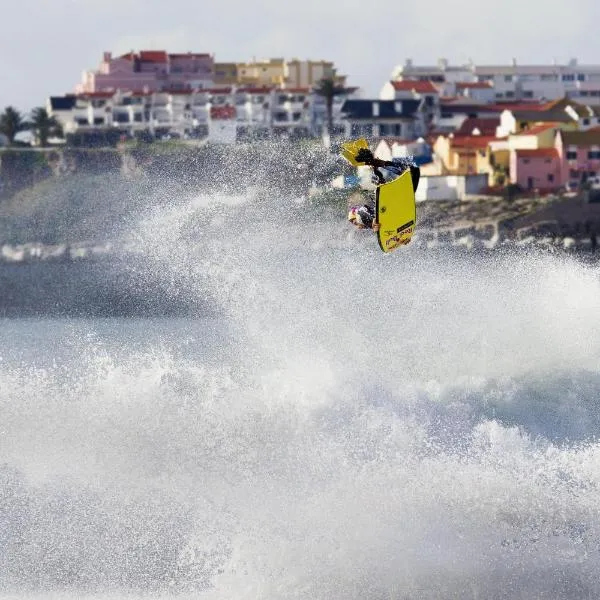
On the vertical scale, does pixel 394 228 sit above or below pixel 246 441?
above

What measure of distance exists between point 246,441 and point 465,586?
16.7 feet

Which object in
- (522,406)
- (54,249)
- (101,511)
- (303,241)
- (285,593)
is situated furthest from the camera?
(54,249)

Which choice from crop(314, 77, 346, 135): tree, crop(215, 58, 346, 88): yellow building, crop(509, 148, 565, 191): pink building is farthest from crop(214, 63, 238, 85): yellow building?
crop(509, 148, 565, 191): pink building

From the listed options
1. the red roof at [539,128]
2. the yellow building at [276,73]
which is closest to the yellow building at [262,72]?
the yellow building at [276,73]

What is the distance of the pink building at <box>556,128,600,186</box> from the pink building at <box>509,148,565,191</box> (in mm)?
461

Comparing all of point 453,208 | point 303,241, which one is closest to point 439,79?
point 453,208

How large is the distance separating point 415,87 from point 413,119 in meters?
5.19

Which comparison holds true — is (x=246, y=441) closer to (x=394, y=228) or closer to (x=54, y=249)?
(x=394, y=228)

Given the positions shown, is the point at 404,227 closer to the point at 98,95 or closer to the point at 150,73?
the point at 98,95

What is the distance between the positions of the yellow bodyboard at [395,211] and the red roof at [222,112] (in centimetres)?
8681

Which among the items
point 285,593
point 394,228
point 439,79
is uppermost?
point 439,79

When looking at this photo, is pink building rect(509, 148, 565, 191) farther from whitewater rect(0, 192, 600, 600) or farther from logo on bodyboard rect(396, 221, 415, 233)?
logo on bodyboard rect(396, 221, 415, 233)

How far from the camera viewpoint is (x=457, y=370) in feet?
91.6

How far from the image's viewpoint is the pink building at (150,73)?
124 meters
